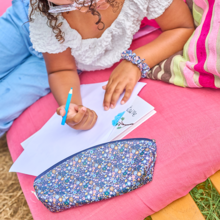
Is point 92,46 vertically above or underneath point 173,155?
above

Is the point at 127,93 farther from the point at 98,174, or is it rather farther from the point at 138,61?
the point at 98,174

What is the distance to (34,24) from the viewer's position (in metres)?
0.67

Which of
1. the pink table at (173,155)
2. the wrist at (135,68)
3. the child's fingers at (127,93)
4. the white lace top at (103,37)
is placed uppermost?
the white lace top at (103,37)

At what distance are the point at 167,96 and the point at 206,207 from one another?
0.42 metres

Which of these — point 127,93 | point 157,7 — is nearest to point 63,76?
point 127,93

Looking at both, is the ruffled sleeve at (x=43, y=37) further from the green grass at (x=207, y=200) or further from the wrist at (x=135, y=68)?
the green grass at (x=207, y=200)

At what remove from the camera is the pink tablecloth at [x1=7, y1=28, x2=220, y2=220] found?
481 millimetres

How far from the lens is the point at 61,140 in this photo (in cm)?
61

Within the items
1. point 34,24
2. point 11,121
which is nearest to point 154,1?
point 34,24

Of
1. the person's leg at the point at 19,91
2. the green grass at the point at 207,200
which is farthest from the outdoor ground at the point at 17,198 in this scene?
the person's leg at the point at 19,91

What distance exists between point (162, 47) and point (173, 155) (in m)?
0.34

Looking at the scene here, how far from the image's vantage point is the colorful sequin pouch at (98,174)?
0.47m

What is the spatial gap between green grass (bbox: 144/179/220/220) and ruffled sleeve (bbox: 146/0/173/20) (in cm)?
58

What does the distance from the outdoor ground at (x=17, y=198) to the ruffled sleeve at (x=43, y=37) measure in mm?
611
